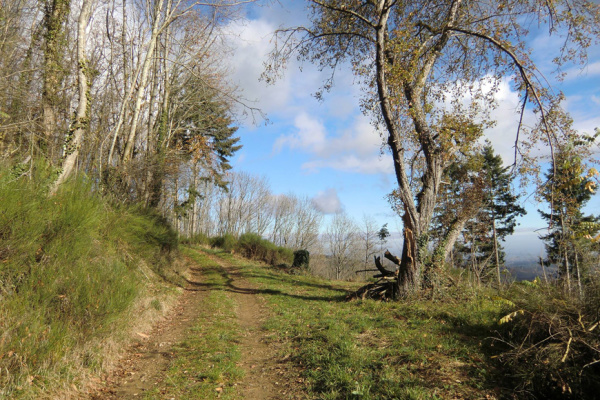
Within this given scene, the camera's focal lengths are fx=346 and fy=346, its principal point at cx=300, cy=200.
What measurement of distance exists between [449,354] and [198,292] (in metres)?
8.76

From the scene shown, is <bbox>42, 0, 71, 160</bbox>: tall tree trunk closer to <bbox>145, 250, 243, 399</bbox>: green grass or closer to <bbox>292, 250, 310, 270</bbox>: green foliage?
<bbox>145, 250, 243, 399</bbox>: green grass

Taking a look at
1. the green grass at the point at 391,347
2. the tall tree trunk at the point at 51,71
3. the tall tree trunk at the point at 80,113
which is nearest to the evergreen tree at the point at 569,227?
the green grass at the point at 391,347

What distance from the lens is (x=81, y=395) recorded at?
4098 millimetres

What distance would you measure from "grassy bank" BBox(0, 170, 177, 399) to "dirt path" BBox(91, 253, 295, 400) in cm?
47

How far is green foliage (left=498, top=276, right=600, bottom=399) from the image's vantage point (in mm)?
3781

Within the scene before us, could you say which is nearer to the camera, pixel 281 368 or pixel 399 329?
pixel 281 368

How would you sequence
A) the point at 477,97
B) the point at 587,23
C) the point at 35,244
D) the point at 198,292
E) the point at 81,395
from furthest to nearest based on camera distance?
the point at 198,292, the point at 477,97, the point at 587,23, the point at 35,244, the point at 81,395

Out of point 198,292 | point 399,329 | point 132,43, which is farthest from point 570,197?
point 132,43

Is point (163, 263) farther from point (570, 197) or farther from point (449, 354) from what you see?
point (570, 197)

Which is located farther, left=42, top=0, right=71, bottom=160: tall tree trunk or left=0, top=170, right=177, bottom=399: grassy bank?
left=42, top=0, right=71, bottom=160: tall tree trunk

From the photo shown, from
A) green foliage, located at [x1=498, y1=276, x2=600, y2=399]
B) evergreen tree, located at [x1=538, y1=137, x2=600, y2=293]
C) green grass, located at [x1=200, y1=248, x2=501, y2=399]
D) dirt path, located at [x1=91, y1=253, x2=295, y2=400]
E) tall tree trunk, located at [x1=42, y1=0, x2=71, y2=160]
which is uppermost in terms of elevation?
tall tree trunk, located at [x1=42, y1=0, x2=71, y2=160]

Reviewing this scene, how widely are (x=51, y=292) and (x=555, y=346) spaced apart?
623 centimetres

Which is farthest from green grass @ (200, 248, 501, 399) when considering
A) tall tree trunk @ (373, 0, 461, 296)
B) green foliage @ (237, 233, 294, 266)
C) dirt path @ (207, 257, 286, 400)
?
green foliage @ (237, 233, 294, 266)

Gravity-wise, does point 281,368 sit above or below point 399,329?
below
